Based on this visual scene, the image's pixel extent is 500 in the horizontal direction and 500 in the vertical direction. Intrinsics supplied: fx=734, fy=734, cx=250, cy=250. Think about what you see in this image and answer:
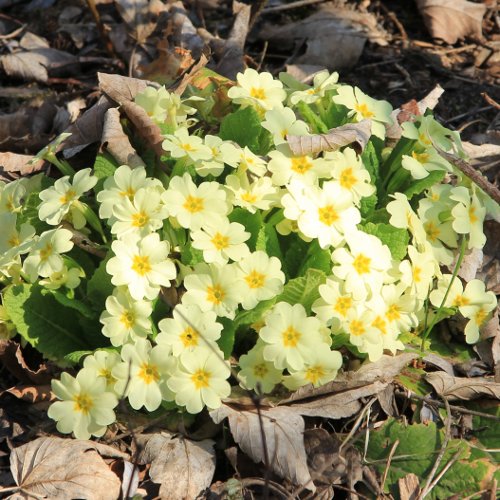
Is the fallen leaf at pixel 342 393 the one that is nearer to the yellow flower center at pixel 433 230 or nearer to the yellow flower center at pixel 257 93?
the yellow flower center at pixel 433 230

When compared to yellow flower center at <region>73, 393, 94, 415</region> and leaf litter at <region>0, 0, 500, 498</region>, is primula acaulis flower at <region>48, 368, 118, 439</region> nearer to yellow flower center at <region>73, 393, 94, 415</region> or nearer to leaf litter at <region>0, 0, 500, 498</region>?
yellow flower center at <region>73, 393, 94, 415</region>

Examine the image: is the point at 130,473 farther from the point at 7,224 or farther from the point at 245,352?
the point at 7,224

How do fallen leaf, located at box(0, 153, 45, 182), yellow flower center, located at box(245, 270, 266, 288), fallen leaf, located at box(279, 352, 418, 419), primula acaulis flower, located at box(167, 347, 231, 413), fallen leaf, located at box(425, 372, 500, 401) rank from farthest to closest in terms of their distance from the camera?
fallen leaf, located at box(0, 153, 45, 182), fallen leaf, located at box(425, 372, 500, 401), fallen leaf, located at box(279, 352, 418, 419), yellow flower center, located at box(245, 270, 266, 288), primula acaulis flower, located at box(167, 347, 231, 413)

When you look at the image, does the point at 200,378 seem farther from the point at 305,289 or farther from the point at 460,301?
the point at 460,301

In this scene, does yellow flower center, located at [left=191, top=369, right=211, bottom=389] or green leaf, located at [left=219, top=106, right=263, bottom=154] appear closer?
yellow flower center, located at [left=191, top=369, right=211, bottom=389]

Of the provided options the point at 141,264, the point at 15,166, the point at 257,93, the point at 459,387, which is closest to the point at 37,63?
the point at 15,166

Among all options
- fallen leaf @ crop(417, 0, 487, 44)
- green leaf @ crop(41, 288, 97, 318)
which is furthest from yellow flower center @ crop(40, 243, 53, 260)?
fallen leaf @ crop(417, 0, 487, 44)

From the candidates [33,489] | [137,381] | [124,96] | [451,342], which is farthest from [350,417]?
[124,96]
